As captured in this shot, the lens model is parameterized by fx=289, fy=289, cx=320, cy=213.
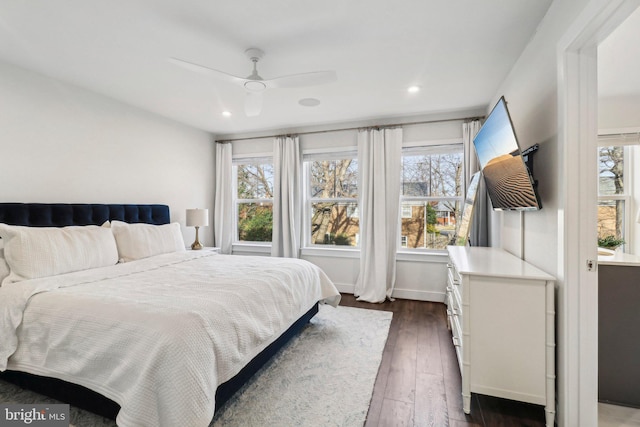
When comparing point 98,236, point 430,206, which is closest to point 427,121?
point 430,206

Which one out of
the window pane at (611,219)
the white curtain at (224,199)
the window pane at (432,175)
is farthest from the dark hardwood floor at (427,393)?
the white curtain at (224,199)

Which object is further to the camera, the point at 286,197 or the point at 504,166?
the point at 286,197

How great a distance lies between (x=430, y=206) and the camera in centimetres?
409

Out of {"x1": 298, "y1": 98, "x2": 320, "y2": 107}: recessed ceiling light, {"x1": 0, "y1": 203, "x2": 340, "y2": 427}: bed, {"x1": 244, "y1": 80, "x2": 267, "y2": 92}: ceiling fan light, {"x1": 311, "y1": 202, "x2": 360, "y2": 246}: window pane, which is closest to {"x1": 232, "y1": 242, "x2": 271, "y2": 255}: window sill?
{"x1": 311, "y1": 202, "x2": 360, "y2": 246}: window pane

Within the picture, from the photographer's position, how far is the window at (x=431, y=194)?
13.0 ft

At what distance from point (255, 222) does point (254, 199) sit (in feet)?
1.31

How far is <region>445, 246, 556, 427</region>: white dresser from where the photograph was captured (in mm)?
1648

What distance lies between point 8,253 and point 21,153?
1045mm

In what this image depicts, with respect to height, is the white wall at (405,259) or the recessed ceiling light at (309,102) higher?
the recessed ceiling light at (309,102)

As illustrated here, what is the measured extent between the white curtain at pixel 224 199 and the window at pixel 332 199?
1351mm

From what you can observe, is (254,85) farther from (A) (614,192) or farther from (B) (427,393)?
(A) (614,192)

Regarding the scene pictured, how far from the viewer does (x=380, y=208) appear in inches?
157

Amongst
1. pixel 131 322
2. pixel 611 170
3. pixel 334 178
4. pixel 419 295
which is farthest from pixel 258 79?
pixel 611 170

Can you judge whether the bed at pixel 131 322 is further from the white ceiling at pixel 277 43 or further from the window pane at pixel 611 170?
A: the window pane at pixel 611 170
